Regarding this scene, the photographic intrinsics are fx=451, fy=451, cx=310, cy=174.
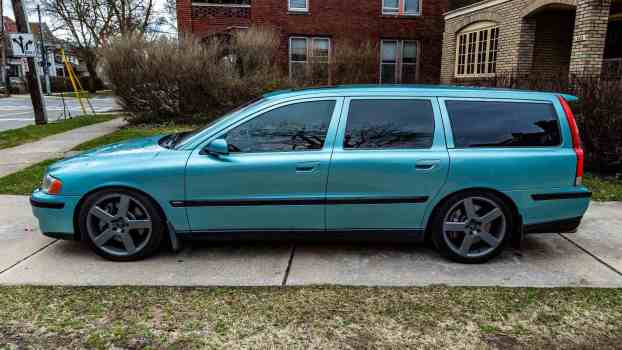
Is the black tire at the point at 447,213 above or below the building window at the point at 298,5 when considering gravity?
below

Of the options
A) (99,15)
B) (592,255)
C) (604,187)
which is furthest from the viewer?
(99,15)

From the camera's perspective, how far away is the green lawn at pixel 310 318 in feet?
9.25

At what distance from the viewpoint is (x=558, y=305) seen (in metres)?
3.24

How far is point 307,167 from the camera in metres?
3.74

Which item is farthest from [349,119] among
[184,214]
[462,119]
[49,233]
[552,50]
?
[552,50]

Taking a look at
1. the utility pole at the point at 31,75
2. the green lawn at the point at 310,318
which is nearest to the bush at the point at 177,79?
the utility pole at the point at 31,75

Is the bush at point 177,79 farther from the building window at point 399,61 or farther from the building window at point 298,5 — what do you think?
the building window at point 399,61

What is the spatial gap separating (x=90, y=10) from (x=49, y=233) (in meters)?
41.4

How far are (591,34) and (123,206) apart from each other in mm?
11642

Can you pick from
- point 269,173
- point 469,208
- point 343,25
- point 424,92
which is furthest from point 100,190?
point 343,25

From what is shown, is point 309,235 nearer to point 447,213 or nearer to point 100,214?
point 447,213

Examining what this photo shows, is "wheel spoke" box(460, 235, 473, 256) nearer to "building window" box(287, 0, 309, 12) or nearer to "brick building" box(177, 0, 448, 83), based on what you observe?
"brick building" box(177, 0, 448, 83)

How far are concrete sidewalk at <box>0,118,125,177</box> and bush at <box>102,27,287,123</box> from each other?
4.64 ft

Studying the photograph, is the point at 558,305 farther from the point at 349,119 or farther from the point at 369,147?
the point at 349,119
